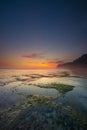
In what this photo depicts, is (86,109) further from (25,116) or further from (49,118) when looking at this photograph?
(25,116)

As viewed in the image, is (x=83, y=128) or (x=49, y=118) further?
(x=49, y=118)

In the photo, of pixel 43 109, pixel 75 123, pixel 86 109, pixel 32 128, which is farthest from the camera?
pixel 86 109

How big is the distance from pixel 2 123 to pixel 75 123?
7566 millimetres

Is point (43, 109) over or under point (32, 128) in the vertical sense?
over

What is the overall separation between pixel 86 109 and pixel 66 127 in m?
7.39

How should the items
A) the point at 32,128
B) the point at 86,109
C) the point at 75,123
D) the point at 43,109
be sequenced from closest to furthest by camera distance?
1. the point at 32,128
2. the point at 75,123
3. the point at 43,109
4. the point at 86,109

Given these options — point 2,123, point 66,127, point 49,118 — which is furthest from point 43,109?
point 2,123

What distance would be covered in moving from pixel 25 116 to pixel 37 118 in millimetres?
1369

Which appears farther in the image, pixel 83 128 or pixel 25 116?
pixel 25 116

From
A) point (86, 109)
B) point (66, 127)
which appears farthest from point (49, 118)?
point (86, 109)

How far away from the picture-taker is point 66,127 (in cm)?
1186

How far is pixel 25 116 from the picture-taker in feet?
43.3

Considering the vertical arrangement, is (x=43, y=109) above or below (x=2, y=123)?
above

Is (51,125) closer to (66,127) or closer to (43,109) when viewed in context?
(66,127)
